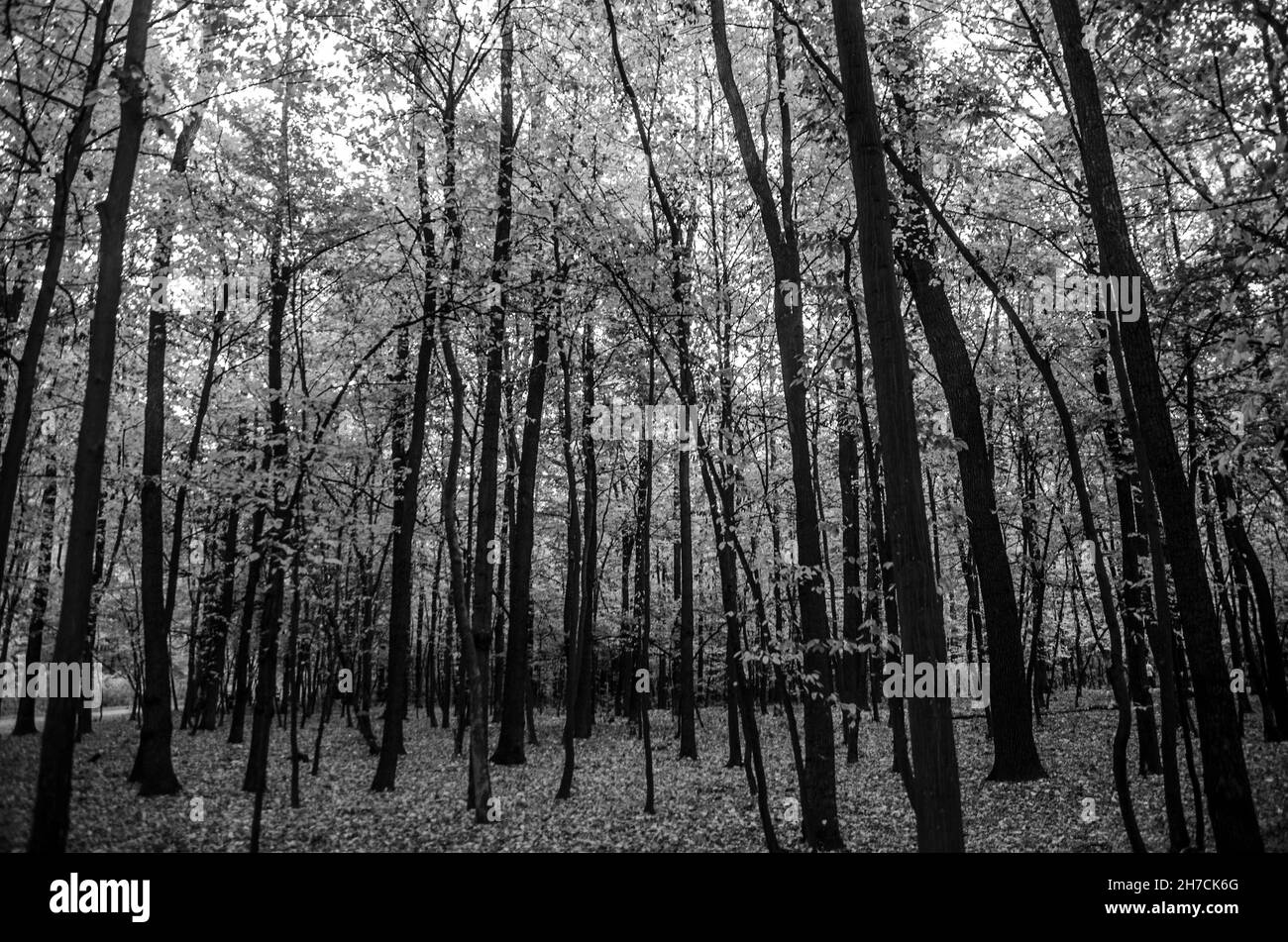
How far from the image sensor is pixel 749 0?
1001 cm

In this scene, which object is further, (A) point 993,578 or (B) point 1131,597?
(A) point 993,578

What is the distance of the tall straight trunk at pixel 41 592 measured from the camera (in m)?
18.5

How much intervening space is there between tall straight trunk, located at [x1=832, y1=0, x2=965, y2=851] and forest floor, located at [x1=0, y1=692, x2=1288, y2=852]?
19.8 feet

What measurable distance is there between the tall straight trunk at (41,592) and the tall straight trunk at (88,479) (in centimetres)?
1416

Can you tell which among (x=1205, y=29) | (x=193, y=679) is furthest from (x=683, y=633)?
(x=193, y=679)

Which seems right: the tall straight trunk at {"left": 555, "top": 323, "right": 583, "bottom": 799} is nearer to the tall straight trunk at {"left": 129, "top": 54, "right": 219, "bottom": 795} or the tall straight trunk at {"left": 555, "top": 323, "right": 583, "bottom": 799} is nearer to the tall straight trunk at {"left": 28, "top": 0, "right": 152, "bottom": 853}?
the tall straight trunk at {"left": 28, "top": 0, "right": 152, "bottom": 853}

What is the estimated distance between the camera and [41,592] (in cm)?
1916

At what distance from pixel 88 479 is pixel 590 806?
30.9ft

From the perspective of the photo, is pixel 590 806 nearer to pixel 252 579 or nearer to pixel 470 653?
pixel 470 653

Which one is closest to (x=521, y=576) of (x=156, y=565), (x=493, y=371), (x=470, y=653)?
(x=493, y=371)

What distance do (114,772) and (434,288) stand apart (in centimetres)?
1235

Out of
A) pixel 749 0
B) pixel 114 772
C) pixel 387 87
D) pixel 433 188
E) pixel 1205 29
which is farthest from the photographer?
pixel 114 772

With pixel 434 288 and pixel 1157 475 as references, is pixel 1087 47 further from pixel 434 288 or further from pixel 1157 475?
pixel 434 288

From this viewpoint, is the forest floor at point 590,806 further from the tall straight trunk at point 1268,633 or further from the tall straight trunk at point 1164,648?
the tall straight trunk at point 1164,648
